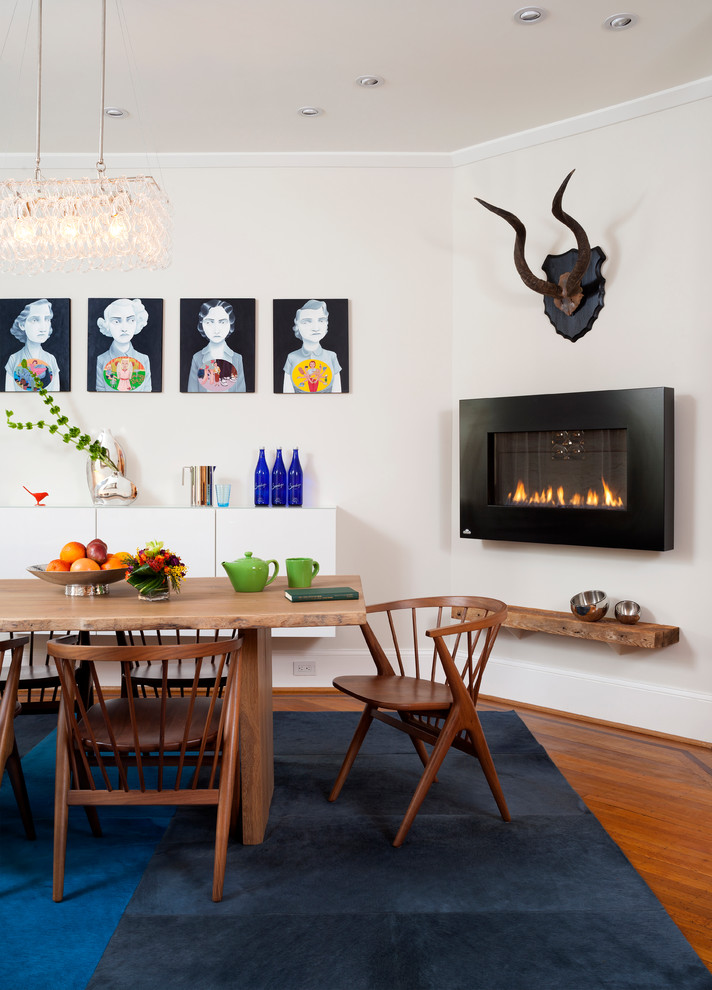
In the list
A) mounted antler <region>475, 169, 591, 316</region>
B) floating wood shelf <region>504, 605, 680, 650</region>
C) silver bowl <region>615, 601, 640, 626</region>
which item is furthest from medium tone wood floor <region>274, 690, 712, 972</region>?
mounted antler <region>475, 169, 591, 316</region>

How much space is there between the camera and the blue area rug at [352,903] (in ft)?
6.25

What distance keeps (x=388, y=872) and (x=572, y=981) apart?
66cm

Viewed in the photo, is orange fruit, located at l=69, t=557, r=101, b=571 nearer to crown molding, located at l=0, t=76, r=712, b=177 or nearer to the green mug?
the green mug

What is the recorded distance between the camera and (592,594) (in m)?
3.92

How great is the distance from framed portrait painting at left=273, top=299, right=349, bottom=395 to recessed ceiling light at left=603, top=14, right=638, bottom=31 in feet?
6.15

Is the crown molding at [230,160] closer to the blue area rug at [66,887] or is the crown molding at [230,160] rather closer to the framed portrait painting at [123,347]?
the framed portrait painting at [123,347]

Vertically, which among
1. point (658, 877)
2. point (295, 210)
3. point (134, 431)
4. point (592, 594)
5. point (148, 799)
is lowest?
point (658, 877)

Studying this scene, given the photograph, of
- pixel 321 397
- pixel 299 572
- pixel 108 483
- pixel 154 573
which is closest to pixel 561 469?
pixel 321 397

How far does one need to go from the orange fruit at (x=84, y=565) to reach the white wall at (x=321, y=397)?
186 cm

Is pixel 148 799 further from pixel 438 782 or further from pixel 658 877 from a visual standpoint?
pixel 658 877

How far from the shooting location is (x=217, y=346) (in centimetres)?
452

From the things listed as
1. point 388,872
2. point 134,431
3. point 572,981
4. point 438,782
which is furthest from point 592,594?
point 134,431

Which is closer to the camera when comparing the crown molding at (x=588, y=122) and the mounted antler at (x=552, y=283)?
the crown molding at (x=588, y=122)

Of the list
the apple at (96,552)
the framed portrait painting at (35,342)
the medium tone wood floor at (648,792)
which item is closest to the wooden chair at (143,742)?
the apple at (96,552)
